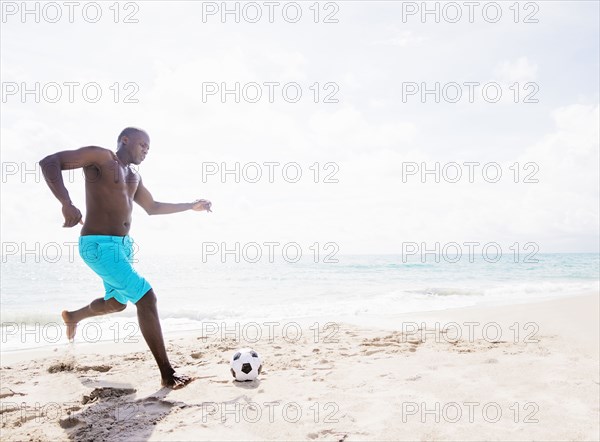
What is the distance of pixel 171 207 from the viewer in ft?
15.5

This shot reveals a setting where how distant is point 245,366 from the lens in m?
3.72

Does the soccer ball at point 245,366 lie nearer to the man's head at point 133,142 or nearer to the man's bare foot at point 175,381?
the man's bare foot at point 175,381

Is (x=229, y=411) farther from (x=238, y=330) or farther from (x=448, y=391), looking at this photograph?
(x=238, y=330)

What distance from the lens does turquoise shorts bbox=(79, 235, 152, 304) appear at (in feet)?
11.8

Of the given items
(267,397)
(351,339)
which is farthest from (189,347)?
(267,397)

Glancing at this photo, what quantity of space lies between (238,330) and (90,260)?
3411 mm

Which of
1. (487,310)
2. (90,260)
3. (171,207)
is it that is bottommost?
(487,310)

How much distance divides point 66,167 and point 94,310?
1.57 metres

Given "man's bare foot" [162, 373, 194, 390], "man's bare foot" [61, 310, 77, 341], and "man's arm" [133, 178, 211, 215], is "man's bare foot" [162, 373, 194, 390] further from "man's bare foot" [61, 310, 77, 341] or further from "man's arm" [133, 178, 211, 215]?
"man's arm" [133, 178, 211, 215]

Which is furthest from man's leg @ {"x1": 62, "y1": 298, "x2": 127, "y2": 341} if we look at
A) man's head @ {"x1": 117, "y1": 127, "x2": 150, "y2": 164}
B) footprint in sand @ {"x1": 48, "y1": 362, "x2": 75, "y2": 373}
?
man's head @ {"x1": 117, "y1": 127, "x2": 150, "y2": 164}

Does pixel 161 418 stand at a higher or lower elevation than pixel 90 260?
lower

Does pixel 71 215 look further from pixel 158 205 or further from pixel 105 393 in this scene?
pixel 158 205

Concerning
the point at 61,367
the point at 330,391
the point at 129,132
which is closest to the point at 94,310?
the point at 61,367

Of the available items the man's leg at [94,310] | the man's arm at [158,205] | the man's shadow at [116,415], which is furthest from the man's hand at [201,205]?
the man's shadow at [116,415]
